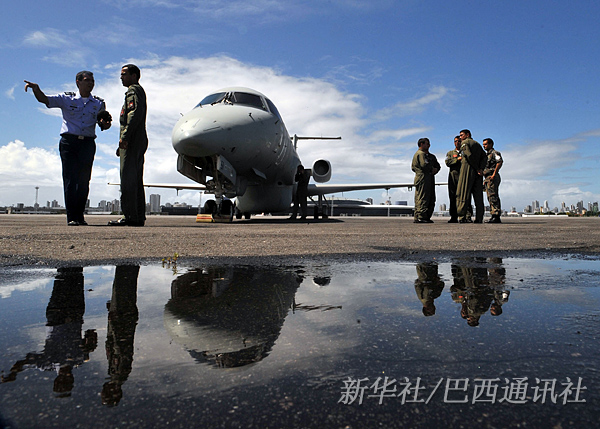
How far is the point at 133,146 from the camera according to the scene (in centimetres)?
668

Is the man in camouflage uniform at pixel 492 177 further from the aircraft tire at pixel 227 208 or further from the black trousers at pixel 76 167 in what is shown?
the black trousers at pixel 76 167

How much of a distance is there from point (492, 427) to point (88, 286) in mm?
1814

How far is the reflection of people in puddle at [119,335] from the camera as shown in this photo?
80 centimetres

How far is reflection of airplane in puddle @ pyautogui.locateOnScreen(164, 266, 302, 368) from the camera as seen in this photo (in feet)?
3.36

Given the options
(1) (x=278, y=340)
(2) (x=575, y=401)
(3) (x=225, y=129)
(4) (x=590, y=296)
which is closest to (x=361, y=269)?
(4) (x=590, y=296)

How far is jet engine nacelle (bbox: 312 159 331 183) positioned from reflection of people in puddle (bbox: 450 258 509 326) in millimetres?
13547

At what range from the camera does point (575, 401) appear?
763mm

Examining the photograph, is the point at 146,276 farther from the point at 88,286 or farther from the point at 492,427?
the point at 492,427

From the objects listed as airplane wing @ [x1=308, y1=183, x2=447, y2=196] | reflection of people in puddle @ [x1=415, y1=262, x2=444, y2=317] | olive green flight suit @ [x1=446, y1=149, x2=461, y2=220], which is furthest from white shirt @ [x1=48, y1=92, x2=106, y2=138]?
airplane wing @ [x1=308, y1=183, x2=447, y2=196]

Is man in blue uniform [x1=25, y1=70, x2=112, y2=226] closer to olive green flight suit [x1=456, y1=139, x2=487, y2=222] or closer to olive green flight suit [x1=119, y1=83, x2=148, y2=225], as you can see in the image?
olive green flight suit [x1=119, y1=83, x2=148, y2=225]

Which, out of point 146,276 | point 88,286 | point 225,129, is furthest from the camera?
point 225,129

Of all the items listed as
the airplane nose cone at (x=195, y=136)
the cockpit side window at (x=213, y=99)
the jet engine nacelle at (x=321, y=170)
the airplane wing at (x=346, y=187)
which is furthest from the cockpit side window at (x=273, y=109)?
the airplane wing at (x=346, y=187)

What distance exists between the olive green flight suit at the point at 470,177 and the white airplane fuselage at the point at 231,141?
474 cm

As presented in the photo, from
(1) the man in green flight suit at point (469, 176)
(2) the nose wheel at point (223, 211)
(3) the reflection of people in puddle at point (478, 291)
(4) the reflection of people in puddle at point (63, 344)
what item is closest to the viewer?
(4) the reflection of people in puddle at point (63, 344)
